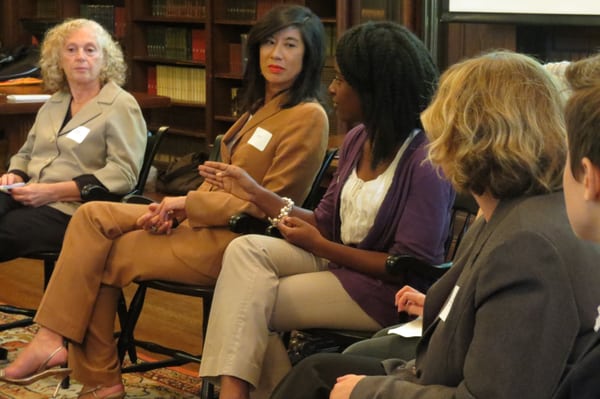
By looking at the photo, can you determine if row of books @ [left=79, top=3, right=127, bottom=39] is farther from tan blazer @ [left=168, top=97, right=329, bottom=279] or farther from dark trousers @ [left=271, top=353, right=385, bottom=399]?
dark trousers @ [left=271, top=353, right=385, bottom=399]

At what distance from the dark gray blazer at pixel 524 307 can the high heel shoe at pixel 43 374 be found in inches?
64.2

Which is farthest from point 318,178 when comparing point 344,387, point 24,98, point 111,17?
→ point 111,17

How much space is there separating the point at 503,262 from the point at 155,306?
308cm

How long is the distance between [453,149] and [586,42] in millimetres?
2934

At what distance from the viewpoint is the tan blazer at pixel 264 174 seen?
3.06 meters

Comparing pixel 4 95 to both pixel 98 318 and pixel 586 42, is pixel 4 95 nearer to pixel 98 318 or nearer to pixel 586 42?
pixel 98 318

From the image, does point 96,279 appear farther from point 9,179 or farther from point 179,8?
point 179,8

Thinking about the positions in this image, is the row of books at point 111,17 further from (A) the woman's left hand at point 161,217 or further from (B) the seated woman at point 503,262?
(B) the seated woman at point 503,262

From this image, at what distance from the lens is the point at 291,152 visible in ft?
10.2

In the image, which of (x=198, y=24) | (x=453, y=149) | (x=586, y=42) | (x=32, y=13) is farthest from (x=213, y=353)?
(x=32, y=13)

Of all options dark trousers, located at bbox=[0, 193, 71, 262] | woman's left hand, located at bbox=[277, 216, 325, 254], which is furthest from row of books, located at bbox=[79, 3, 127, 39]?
woman's left hand, located at bbox=[277, 216, 325, 254]

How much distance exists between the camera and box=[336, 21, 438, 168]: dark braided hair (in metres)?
2.69

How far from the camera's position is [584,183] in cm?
130

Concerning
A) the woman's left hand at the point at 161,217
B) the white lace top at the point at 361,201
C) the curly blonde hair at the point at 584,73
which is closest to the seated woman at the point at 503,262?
the curly blonde hair at the point at 584,73
